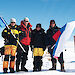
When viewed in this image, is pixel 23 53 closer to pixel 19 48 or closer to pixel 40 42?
pixel 19 48

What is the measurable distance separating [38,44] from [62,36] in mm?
989

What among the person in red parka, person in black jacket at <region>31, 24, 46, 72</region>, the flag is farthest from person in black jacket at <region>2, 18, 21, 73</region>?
the flag

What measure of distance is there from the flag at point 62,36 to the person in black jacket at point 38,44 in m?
0.53

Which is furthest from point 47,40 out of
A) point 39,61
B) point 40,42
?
point 39,61

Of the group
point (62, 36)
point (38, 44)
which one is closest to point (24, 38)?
point (38, 44)

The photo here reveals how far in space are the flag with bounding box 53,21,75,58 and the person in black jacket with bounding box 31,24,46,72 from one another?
0.53 m

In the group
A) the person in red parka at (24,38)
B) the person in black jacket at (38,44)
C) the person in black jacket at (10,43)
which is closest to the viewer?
the person in black jacket at (10,43)

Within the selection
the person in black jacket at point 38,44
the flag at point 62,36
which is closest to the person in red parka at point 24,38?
the person in black jacket at point 38,44

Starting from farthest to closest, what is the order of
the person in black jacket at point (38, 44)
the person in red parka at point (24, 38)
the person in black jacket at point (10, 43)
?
the person in black jacket at point (38, 44)
the person in red parka at point (24, 38)
the person in black jacket at point (10, 43)

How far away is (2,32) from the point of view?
6844 millimetres

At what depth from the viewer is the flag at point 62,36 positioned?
Answer: 6680 millimetres

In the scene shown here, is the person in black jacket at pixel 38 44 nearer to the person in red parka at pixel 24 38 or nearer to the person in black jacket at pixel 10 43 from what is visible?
the person in red parka at pixel 24 38

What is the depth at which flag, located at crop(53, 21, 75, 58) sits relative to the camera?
263 inches

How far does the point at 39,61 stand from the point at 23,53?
0.70 metres
